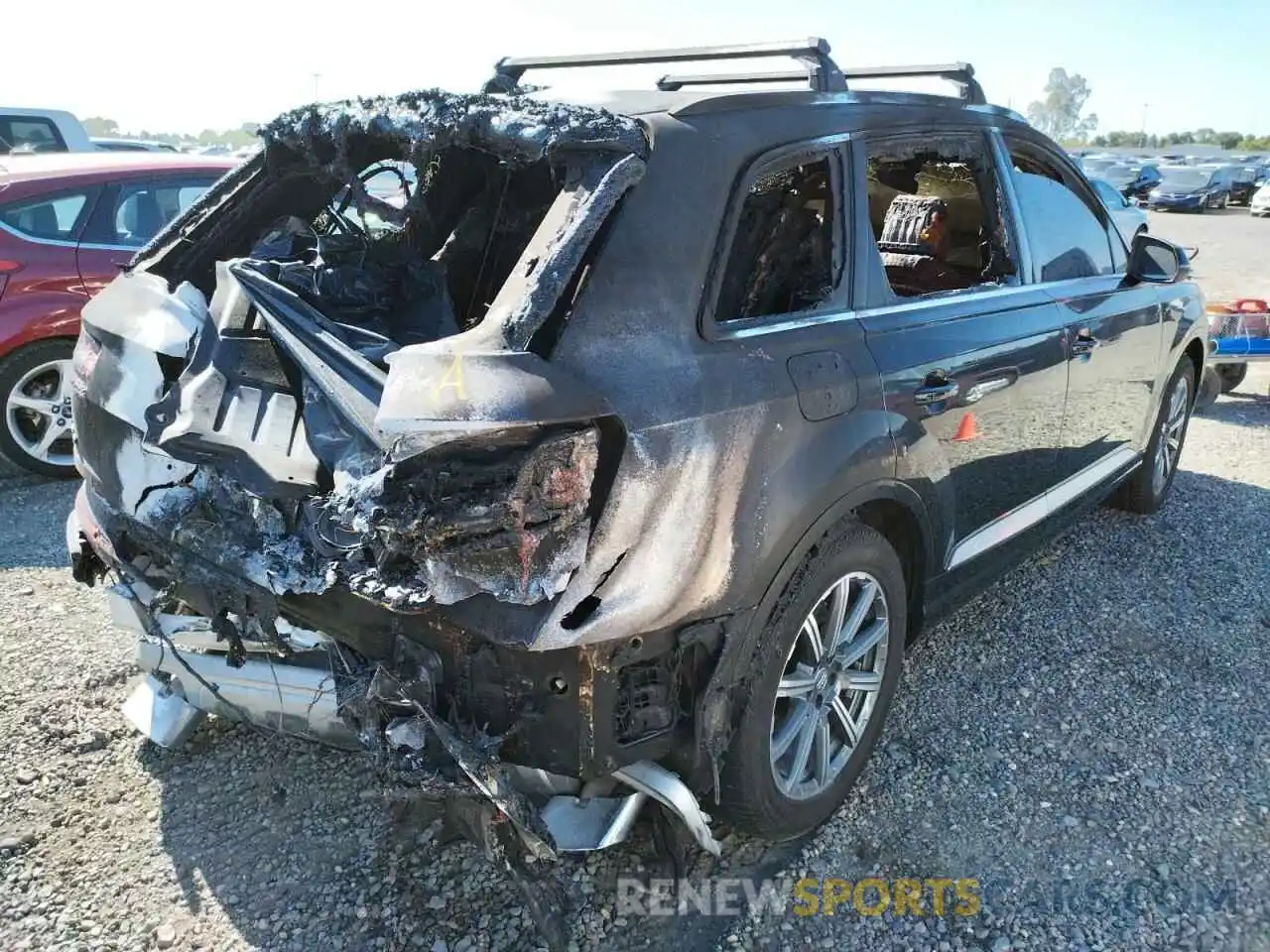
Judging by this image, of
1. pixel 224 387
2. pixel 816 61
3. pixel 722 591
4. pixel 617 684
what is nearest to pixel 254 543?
pixel 224 387

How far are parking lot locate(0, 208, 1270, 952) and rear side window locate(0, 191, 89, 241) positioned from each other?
2.42 m

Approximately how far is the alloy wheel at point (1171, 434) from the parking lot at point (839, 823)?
3.58 feet

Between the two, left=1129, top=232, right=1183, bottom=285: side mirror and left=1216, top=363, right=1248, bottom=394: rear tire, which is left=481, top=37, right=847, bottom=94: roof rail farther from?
left=1216, top=363, right=1248, bottom=394: rear tire

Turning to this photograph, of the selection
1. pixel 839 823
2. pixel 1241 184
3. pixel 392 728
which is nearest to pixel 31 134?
pixel 392 728

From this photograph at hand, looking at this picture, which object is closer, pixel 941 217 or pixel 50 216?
pixel 941 217

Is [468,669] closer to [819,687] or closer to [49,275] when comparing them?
[819,687]

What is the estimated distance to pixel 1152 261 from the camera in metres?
4.13

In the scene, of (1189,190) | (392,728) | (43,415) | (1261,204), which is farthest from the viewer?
(1189,190)

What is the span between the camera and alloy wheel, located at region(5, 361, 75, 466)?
534cm

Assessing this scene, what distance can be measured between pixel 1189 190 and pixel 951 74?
3191 centimetres

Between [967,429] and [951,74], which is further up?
[951,74]

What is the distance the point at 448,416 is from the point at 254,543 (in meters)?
0.72

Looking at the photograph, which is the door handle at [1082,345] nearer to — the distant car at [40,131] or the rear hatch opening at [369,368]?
the rear hatch opening at [369,368]

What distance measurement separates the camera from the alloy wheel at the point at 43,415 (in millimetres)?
5336
